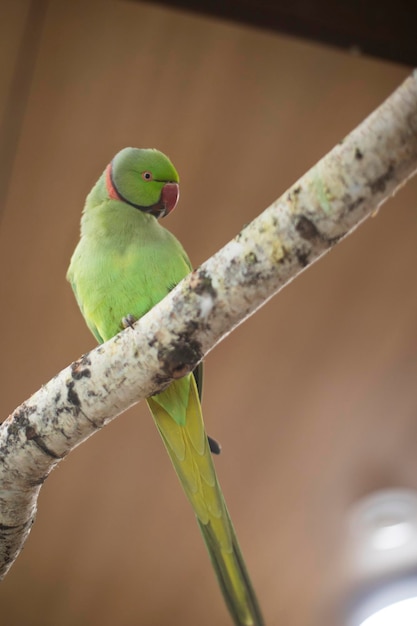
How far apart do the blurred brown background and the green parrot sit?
0.48 m

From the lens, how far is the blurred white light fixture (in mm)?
2783

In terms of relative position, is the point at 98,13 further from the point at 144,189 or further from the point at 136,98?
the point at 144,189

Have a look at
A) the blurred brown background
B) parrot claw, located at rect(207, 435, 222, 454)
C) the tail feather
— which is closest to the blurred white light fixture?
the blurred brown background

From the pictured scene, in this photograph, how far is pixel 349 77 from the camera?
1918 mm

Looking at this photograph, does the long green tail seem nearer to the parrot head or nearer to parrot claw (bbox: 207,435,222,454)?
parrot claw (bbox: 207,435,222,454)

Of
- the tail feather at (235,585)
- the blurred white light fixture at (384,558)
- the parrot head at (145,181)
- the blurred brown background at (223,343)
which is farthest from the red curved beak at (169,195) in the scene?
the blurred white light fixture at (384,558)

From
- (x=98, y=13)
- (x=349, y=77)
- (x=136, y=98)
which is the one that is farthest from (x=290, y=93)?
(x=98, y=13)

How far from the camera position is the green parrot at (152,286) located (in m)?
1.23

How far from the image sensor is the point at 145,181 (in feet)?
4.93

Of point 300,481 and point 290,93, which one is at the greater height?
point 290,93

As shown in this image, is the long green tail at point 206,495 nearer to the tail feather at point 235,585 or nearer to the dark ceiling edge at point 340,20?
the tail feather at point 235,585

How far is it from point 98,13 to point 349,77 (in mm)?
724

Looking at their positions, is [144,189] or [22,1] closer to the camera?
[144,189]

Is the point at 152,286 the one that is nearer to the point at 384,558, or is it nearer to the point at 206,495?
the point at 206,495
